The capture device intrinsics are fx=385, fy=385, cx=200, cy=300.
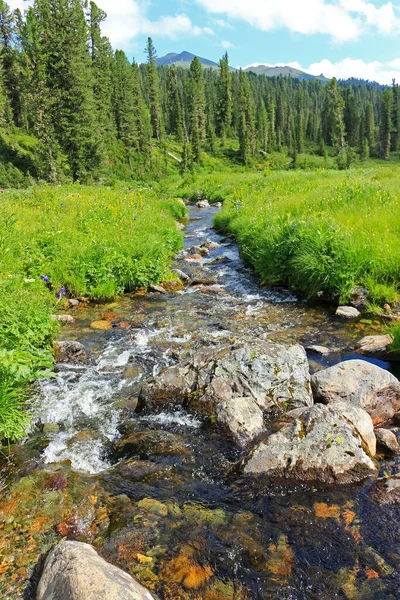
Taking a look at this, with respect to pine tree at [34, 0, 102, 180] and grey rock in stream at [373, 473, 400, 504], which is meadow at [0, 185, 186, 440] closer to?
grey rock in stream at [373, 473, 400, 504]

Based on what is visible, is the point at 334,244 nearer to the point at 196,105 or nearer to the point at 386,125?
the point at 196,105

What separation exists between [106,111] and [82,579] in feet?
201

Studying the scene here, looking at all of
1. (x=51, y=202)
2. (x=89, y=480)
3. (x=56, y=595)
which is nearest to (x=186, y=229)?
(x=51, y=202)

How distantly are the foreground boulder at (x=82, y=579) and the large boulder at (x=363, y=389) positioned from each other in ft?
11.1

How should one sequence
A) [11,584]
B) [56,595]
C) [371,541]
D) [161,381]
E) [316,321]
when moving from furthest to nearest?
[316,321] < [161,381] < [371,541] < [11,584] < [56,595]

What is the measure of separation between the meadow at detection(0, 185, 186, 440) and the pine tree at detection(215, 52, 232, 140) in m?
90.3

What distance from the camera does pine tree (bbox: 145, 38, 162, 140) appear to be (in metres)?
80.1

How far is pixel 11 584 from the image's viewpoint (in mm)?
2967

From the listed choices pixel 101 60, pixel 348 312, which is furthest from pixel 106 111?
pixel 348 312

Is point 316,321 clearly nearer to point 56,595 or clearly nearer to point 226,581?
point 226,581

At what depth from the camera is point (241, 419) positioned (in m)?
4.79

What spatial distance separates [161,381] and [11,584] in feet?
9.57

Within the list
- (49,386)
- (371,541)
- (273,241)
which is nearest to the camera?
(371,541)

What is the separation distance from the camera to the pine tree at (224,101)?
9688 centimetres
